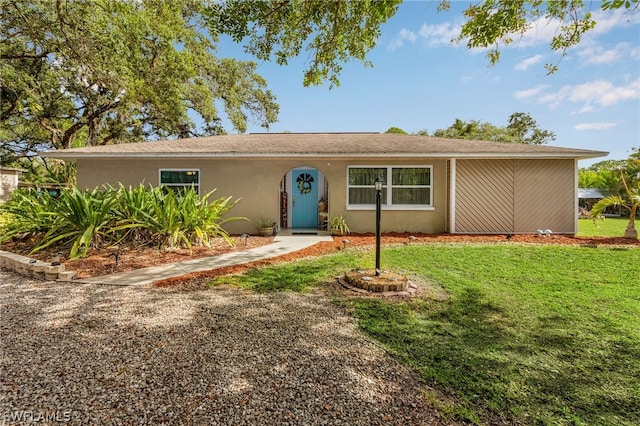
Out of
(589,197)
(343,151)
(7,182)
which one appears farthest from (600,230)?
(7,182)

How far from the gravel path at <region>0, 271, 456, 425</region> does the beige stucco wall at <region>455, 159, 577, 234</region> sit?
7832mm

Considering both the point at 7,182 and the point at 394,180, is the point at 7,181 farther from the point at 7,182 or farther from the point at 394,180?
the point at 394,180

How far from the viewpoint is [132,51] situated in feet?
28.0

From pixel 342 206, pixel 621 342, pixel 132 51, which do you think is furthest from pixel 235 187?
pixel 621 342

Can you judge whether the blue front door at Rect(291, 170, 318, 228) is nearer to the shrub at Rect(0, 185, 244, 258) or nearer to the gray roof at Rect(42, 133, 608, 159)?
the gray roof at Rect(42, 133, 608, 159)

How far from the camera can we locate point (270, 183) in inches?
382

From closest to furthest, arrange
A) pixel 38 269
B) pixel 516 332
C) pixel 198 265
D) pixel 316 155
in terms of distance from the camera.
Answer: pixel 516 332 < pixel 38 269 < pixel 198 265 < pixel 316 155

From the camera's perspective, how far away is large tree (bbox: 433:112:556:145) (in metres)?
31.3

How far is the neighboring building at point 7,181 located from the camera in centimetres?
1584

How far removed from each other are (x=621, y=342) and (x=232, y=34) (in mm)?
7366

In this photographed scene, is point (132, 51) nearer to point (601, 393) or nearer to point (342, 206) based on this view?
point (342, 206)

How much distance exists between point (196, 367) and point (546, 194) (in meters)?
11.4

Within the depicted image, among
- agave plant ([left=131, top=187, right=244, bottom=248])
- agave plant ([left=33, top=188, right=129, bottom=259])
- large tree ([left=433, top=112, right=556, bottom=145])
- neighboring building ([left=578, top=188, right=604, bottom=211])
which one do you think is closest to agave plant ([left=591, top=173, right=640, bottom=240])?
agave plant ([left=131, top=187, right=244, bottom=248])

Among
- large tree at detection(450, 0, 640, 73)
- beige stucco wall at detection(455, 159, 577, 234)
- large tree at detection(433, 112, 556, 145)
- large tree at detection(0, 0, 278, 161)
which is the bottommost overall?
beige stucco wall at detection(455, 159, 577, 234)
